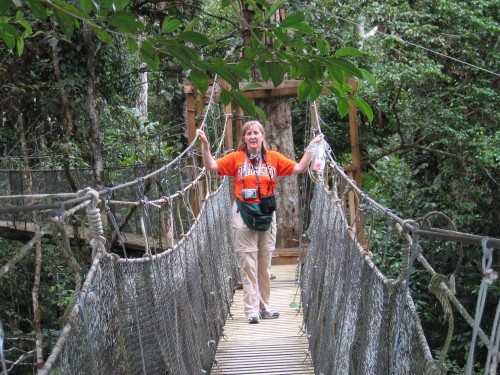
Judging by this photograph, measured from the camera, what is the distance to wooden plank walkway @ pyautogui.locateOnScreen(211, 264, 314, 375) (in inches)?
123

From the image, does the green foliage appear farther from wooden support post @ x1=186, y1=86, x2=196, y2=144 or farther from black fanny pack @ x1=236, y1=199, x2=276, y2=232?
wooden support post @ x1=186, y1=86, x2=196, y2=144

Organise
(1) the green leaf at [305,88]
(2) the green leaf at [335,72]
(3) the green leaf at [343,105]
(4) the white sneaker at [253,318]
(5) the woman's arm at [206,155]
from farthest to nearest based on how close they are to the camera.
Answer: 1. (4) the white sneaker at [253,318]
2. (5) the woman's arm at [206,155]
3. (3) the green leaf at [343,105]
4. (1) the green leaf at [305,88]
5. (2) the green leaf at [335,72]

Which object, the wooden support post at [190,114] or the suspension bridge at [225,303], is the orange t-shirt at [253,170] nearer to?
the suspension bridge at [225,303]

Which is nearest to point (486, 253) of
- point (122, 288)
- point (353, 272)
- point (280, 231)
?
point (122, 288)

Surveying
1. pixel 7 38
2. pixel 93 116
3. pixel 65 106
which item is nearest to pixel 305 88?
pixel 7 38

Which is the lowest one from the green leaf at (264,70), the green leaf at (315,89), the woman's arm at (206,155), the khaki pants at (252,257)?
the khaki pants at (252,257)

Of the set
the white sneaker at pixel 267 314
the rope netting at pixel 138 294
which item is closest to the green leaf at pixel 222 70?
the rope netting at pixel 138 294

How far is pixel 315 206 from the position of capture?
4184 mm

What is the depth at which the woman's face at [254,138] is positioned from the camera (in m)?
3.36

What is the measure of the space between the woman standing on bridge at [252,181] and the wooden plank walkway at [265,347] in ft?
0.78

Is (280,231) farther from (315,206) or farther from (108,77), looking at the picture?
(108,77)

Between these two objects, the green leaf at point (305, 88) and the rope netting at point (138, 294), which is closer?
the rope netting at point (138, 294)

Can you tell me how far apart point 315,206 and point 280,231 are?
180 centimetres

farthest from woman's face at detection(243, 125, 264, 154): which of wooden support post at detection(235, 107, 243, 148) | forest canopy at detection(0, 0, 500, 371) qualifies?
wooden support post at detection(235, 107, 243, 148)
